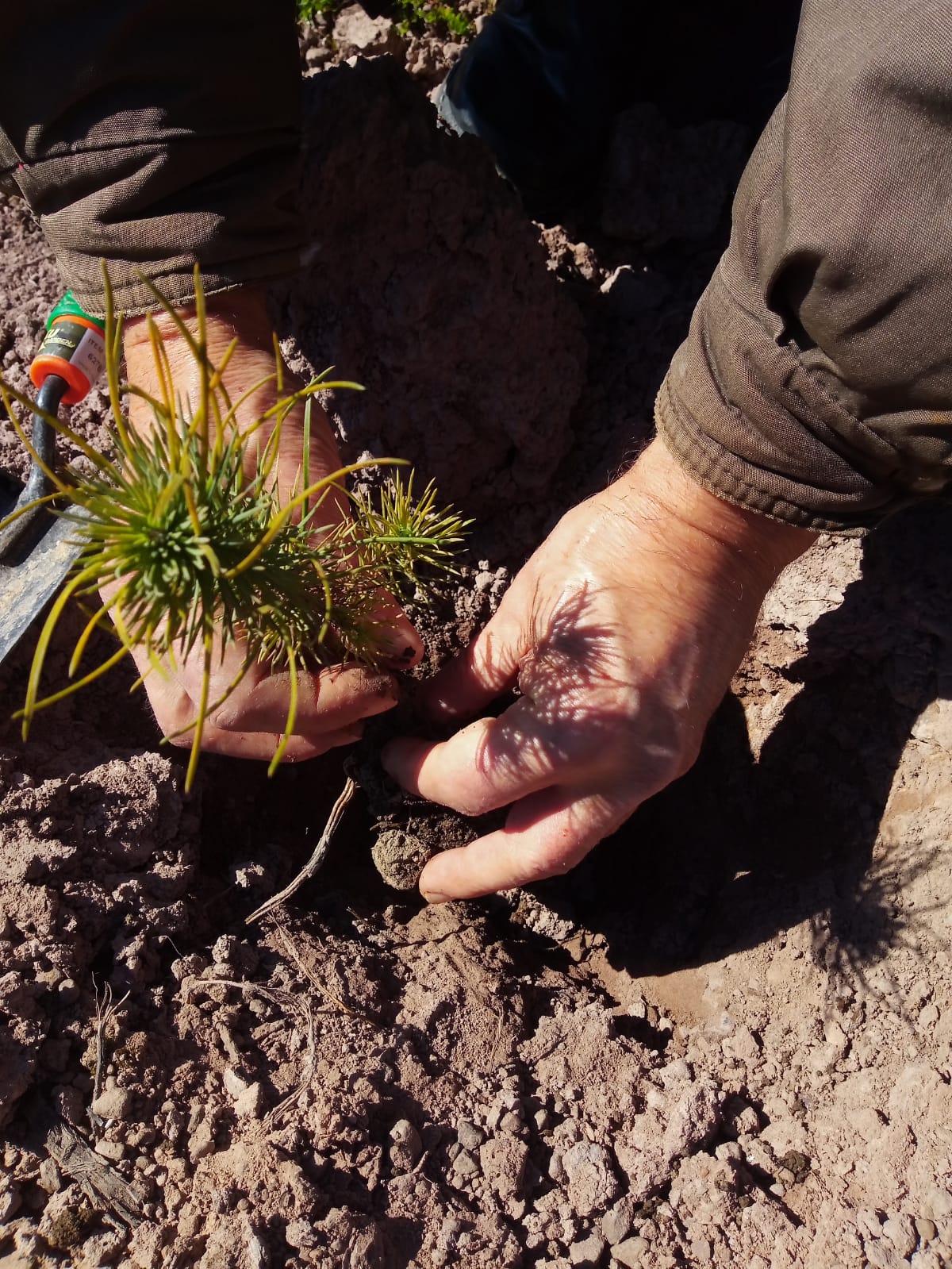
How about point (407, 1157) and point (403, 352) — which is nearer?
point (407, 1157)

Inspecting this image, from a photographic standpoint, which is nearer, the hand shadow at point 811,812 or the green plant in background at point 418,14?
the hand shadow at point 811,812

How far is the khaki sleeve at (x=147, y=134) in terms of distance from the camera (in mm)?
1702

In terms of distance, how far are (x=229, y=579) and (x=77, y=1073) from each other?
1057 mm

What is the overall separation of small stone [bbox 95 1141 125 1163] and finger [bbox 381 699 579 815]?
79 cm

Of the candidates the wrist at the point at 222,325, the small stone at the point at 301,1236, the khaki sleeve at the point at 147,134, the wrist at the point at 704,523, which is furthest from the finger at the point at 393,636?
the small stone at the point at 301,1236

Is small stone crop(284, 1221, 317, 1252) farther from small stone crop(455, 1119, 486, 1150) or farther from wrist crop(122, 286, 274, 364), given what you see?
wrist crop(122, 286, 274, 364)

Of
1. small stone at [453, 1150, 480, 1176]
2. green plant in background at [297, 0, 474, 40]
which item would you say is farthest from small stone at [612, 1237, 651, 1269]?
green plant in background at [297, 0, 474, 40]

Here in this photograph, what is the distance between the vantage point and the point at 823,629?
6.59ft

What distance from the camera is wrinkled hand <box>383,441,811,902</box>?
1.64m

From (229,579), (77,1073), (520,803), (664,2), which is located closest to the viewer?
(229,579)

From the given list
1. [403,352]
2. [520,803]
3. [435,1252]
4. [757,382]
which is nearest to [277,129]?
[403,352]

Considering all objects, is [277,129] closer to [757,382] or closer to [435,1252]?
[757,382]

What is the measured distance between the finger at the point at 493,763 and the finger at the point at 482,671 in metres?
0.14

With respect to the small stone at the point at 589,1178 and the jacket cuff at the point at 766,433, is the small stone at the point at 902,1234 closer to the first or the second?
the small stone at the point at 589,1178
